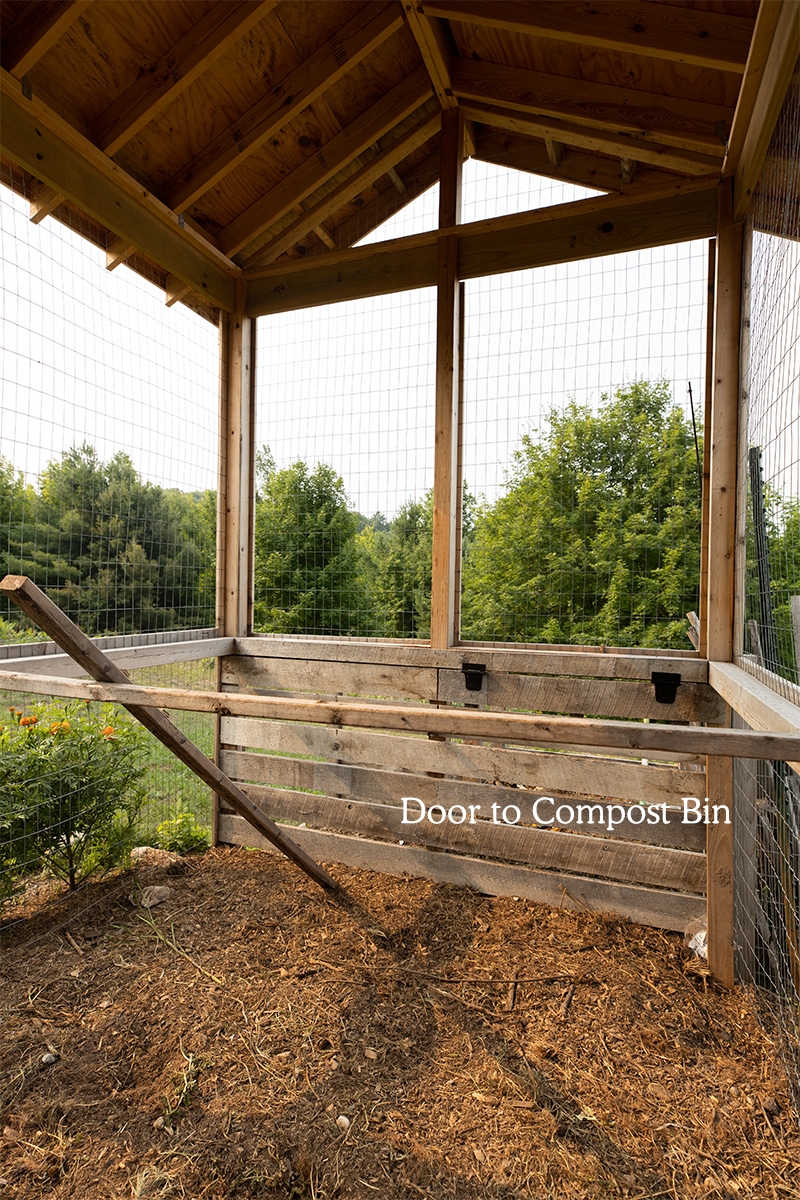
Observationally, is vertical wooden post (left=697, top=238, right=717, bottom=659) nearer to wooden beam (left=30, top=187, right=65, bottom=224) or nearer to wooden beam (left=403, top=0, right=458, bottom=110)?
wooden beam (left=403, top=0, right=458, bottom=110)

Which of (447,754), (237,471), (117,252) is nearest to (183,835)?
(447,754)

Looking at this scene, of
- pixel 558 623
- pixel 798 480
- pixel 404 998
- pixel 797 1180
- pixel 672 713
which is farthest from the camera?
pixel 558 623

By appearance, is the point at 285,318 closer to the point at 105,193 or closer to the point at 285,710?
the point at 105,193

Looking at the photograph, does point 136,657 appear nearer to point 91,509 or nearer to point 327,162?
point 91,509

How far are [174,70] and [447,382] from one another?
4.98ft

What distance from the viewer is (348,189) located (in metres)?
2.94

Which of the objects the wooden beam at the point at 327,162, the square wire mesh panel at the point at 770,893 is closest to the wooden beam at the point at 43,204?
the wooden beam at the point at 327,162

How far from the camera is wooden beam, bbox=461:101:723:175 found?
2.31 m

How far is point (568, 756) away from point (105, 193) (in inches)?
118

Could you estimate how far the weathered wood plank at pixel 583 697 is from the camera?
2400 millimetres

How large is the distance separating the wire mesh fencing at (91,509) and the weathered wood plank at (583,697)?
1.46 m

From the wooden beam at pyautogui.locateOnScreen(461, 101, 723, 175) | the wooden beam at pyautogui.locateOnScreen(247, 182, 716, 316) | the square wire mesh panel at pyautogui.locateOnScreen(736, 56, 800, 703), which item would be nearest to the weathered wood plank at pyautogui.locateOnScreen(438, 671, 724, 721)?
the square wire mesh panel at pyautogui.locateOnScreen(736, 56, 800, 703)

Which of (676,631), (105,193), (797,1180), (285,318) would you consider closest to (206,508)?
(285,318)

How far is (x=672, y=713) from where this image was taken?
95.3 inches
